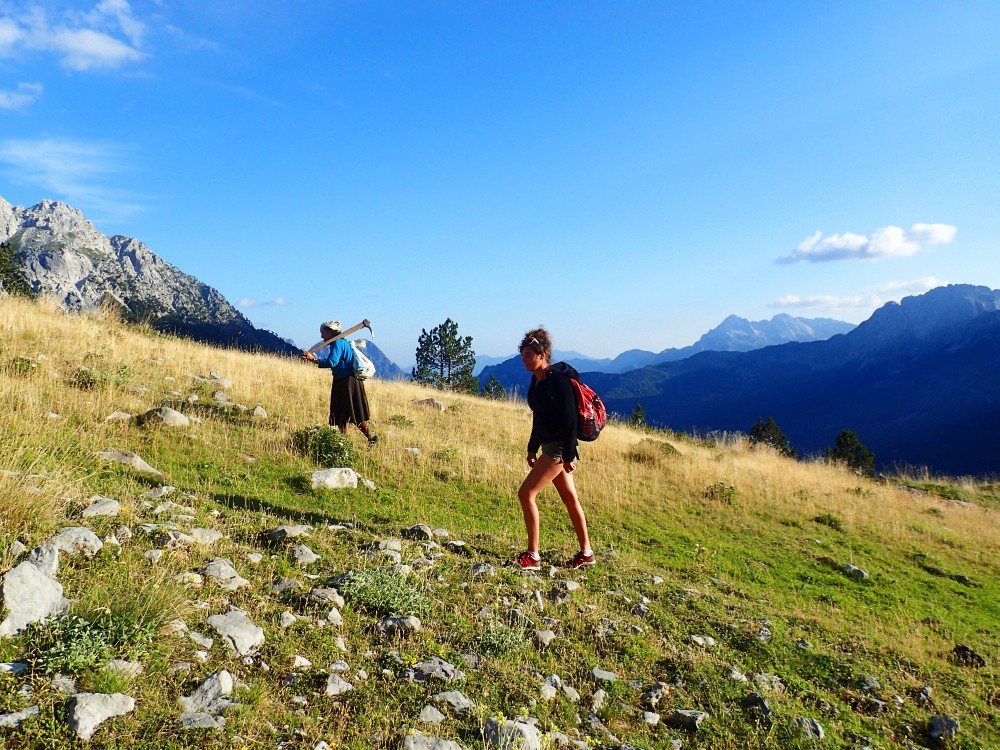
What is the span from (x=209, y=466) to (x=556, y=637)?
604 cm

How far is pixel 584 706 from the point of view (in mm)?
3781

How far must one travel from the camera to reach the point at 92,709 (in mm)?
2633

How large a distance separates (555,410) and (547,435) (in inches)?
12.3

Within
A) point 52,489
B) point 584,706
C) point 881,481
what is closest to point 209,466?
point 52,489

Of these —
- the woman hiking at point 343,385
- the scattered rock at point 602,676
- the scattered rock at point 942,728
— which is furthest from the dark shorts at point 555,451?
the woman hiking at point 343,385

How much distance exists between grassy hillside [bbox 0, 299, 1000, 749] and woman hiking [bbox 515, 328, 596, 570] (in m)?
0.65

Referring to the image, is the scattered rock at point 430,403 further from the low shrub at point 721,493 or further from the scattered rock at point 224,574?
the scattered rock at point 224,574

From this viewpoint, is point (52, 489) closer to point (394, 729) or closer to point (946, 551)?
point (394, 729)

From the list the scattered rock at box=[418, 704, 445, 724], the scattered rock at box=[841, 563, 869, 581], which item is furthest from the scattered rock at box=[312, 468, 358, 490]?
the scattered rock at box=[841, 563, 869, 581]

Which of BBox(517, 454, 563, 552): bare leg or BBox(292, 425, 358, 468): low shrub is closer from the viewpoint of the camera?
BBox(517, 454, 563, 552): bare leg

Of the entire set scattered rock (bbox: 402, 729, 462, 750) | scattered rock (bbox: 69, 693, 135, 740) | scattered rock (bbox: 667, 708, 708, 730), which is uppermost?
scattered rock (bbox: 69, 693, 135, 740)

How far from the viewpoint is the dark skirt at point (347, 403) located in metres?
10.6

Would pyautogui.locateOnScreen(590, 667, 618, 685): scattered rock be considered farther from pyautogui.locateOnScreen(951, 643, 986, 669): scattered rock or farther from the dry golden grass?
the dry golden grass

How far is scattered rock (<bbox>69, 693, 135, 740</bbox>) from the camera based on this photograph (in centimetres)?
255
